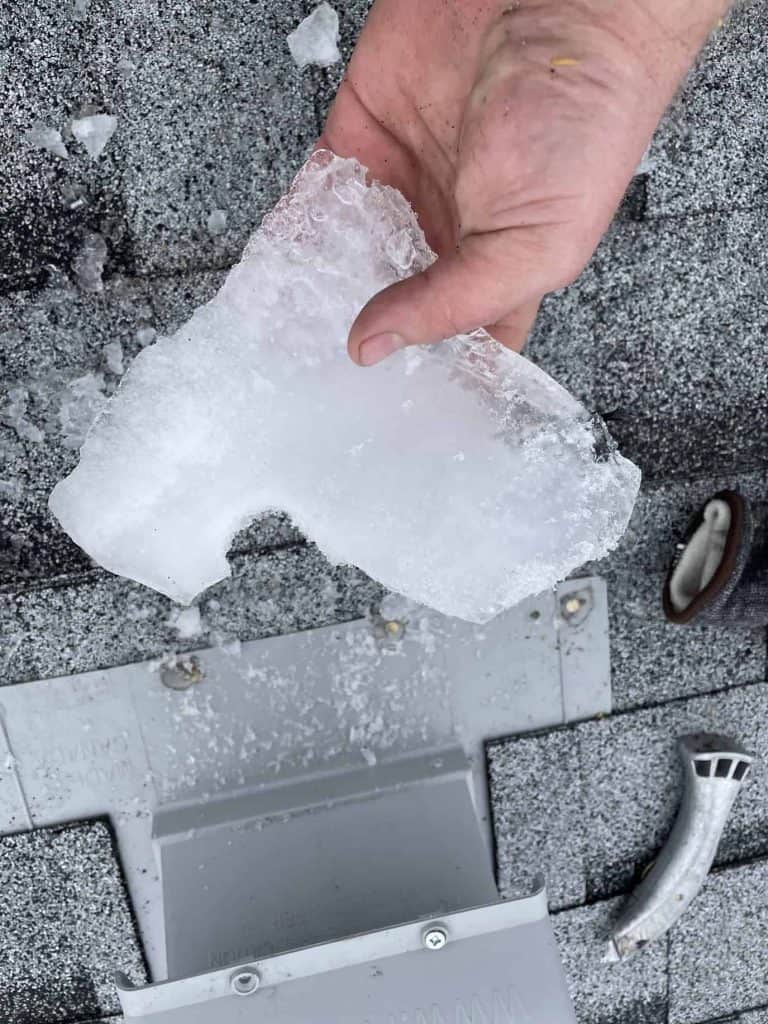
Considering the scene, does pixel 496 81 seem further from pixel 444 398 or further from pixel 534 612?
pixel 534 612

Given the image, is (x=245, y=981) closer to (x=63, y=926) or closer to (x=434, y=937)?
(x=434, y=937)

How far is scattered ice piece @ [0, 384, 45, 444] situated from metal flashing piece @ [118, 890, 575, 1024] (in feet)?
2.64

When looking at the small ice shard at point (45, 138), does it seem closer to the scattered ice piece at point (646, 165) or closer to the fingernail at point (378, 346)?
the fingernail at point (378, 346)

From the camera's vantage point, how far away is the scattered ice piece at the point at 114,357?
1289mm

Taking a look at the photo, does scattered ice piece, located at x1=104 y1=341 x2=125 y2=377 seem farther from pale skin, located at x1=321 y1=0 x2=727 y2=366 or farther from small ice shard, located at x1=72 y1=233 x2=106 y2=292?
pale skin, located at x1=321 y1=0 x2=727 y2=366

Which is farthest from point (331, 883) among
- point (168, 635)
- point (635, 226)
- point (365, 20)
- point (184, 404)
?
point (365, 20)

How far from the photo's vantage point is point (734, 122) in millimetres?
1358

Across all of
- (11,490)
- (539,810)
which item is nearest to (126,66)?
(11,490)

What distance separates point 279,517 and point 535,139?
719 mm

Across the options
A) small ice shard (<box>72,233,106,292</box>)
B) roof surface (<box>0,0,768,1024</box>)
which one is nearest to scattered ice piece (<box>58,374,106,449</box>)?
roof surface (<box>0,0,768,1024</box>)

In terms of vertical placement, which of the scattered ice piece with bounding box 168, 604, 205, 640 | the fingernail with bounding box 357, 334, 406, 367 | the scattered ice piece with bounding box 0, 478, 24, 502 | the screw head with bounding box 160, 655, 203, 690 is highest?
the fingernail with bounding box 357, 334, 406, 367

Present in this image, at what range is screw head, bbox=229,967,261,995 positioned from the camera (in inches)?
35.7

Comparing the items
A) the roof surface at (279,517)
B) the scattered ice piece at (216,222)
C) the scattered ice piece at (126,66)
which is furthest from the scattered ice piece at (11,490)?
the scattered ice piece at (126,66)

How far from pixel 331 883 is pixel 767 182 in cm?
134
